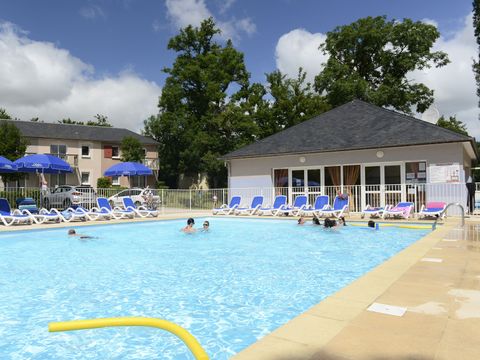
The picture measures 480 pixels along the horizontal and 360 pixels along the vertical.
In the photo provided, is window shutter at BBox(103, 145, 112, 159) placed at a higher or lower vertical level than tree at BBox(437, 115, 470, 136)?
lower

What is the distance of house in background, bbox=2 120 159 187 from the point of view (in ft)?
117

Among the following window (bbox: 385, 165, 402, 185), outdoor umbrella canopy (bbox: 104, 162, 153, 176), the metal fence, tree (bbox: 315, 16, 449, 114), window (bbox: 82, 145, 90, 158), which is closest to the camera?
the metal fence

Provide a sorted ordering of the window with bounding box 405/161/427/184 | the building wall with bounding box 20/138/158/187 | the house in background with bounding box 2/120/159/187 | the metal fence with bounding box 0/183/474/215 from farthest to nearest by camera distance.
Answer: the house in background with bounding box 2/120/159/187 < the building wall with bounding box 20/138/158/187 < the window with bounding box 405/161/427/184 < the metal fence with bounding box 0/183/474/215

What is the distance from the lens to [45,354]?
12.1 ft

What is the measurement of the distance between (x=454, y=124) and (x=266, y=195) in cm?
3444

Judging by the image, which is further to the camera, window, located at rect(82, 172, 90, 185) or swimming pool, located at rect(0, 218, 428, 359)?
window, located at rect(82, 172, 90, 185)

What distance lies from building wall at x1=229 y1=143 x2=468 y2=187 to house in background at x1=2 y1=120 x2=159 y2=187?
19.3 meters

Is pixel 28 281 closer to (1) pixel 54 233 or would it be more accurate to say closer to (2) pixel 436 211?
(1) pixel 54 233

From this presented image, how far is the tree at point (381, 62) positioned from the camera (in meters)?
34.3

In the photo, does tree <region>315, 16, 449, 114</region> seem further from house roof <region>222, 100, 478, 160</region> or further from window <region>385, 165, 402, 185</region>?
window <region>385, 165, 402, 185</region>

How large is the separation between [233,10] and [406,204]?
15684mm

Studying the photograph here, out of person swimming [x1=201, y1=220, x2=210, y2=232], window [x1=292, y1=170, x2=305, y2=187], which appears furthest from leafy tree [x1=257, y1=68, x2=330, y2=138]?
person swimming [x1=201, y1=220, x2=210, y2=232]

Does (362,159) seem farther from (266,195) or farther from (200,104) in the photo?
(200,104)

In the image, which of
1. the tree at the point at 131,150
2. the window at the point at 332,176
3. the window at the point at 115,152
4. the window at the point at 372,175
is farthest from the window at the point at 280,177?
the window at the point at 115,152
